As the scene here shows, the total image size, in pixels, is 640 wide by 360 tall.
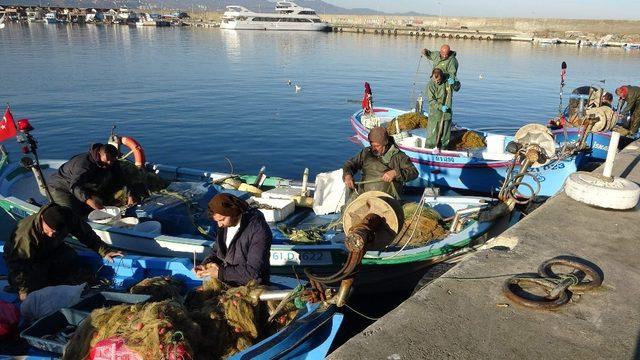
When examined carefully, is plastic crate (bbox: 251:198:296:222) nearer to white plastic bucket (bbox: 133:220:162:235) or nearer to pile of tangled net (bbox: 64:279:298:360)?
white plastic bucket (bbox: 133:220:162:235)

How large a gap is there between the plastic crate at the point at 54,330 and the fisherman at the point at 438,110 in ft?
33.9

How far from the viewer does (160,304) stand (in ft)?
13.3

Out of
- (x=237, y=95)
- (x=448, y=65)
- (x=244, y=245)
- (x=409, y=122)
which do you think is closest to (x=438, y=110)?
(x=448, y=65)

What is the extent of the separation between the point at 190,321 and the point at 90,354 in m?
0.84

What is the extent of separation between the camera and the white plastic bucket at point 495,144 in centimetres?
1365

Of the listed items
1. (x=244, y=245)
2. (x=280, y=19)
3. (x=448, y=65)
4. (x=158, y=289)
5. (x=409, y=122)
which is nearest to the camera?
(x=244, y=245)

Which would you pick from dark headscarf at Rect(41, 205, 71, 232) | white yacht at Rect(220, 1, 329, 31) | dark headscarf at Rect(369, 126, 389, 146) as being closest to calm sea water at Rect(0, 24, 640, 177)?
dark headscarf at Rect(369, 126, 389, 146)

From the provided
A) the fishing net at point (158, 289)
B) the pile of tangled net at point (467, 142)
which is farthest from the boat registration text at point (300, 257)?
the pile of tangled net at point (467, 142)

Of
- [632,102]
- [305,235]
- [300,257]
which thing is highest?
[632,102]

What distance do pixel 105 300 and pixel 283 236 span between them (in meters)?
3.56

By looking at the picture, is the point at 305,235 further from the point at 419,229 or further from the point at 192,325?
the point at 192,325

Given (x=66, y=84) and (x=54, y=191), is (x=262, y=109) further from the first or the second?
(x=54, y=191)

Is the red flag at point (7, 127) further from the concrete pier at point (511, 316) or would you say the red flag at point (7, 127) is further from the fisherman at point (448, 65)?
the fisherman at point (448, 65)

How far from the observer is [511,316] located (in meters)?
4.05
